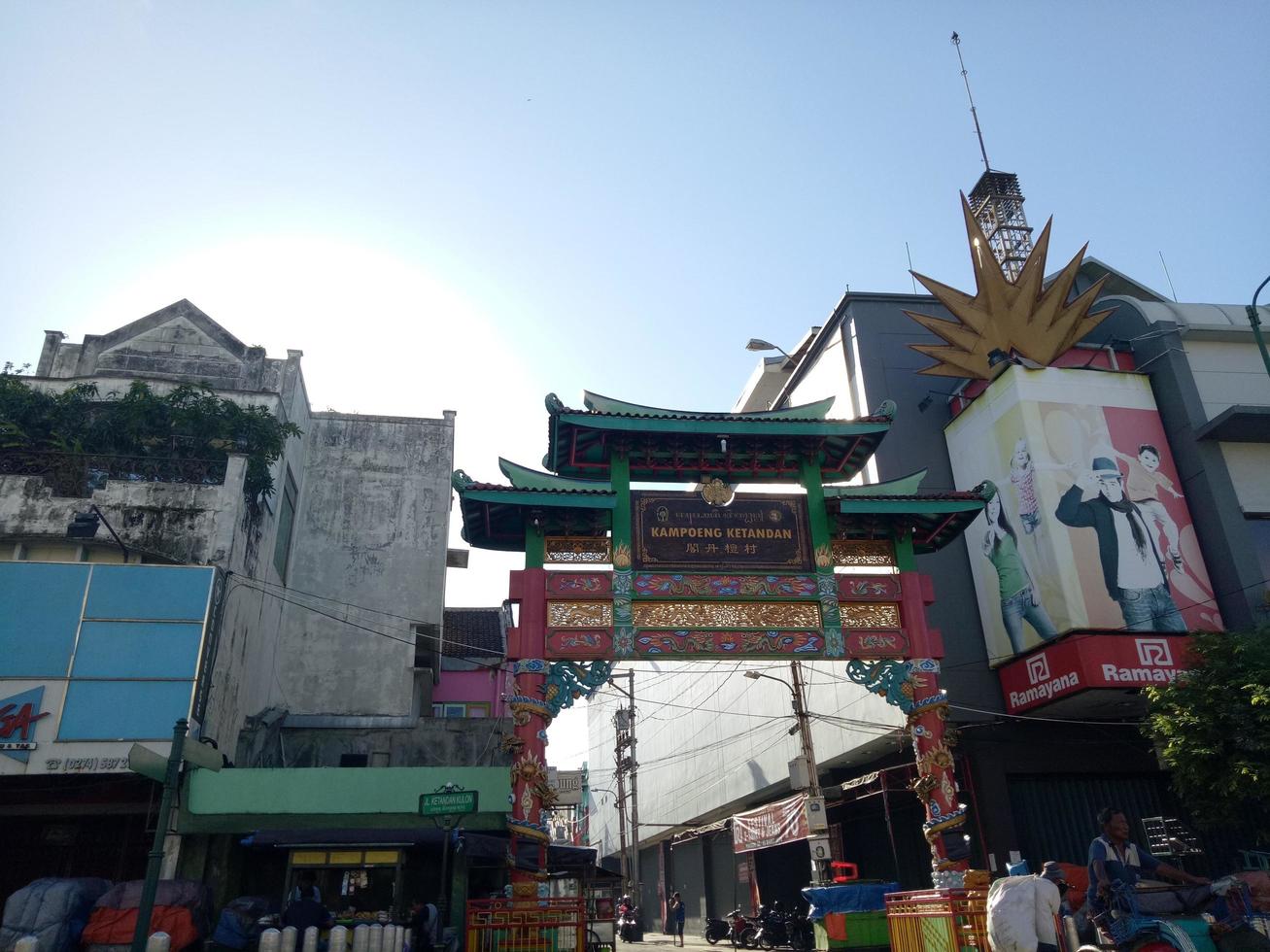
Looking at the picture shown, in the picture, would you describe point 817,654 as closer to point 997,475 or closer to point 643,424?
point 643,424

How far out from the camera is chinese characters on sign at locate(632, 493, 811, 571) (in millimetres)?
15906

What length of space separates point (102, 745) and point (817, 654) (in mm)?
12299

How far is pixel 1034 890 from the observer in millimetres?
8305

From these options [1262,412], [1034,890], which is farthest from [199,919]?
[1262,412]

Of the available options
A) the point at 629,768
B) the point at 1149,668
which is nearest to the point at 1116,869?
the point at 1149,668

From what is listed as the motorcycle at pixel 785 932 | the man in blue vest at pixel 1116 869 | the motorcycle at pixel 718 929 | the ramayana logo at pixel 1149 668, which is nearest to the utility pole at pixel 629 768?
the motorcycle at pixel 718 929

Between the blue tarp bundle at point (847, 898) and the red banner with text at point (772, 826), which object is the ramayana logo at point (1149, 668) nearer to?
the blue tarp bundle at point (847, 898)

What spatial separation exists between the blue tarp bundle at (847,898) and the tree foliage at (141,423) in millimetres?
14092

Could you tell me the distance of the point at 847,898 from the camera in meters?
16.2

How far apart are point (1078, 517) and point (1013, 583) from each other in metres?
2.10

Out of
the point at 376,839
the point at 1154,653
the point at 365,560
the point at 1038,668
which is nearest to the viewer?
the point at 376,839

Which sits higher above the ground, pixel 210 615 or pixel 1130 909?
pixel 210 615

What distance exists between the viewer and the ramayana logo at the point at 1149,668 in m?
18.6

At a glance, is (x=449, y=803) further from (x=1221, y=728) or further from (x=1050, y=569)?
(x=1050, y=569)
